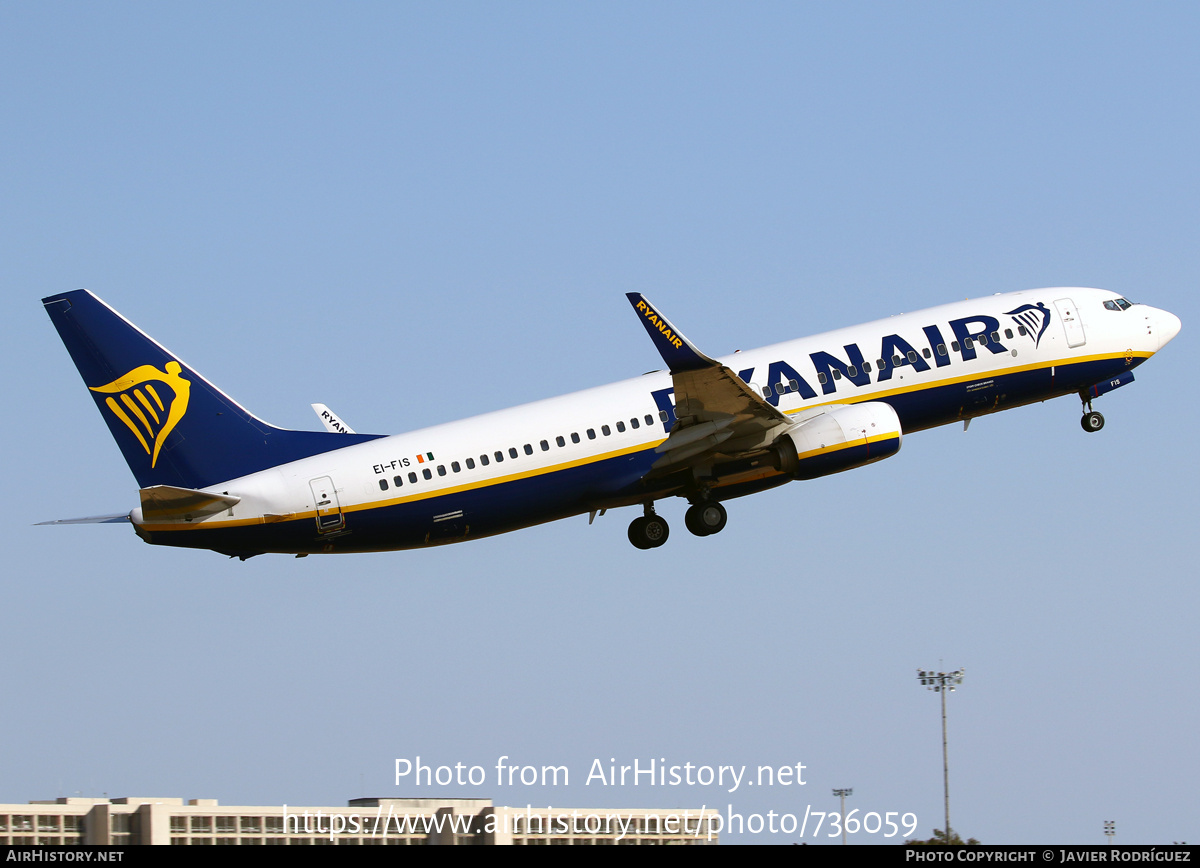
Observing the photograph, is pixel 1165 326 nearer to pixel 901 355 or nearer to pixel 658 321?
pixel 901 355

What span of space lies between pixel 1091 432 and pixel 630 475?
18.4 metres

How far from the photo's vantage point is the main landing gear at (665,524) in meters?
48.5

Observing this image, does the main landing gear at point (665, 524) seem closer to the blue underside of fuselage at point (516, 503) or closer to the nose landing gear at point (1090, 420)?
the blue underside of fuselage at point (516, 503)

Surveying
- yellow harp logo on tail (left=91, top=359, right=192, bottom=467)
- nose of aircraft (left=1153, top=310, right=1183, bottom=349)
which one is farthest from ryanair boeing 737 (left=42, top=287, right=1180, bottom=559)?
nose of aircraft (left=1153, top=310, right=1183, bottom=349)

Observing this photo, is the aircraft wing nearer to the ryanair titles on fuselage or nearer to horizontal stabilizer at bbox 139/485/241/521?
the ryanair titles on fuselage

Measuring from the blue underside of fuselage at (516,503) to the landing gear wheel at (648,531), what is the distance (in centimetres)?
144

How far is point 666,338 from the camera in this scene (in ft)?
141

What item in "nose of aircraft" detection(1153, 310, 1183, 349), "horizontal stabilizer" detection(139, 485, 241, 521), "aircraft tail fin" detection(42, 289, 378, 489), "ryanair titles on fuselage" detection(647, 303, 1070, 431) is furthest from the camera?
"nose of aircraft" detection(1153, 310, 1183, 349)

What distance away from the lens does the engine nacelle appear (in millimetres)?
46781

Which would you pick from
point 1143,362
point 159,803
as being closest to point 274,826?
point 159,803

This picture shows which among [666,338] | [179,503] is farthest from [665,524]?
[179,503]

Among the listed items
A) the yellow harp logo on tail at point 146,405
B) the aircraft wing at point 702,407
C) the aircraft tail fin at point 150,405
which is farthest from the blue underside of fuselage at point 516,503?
the yellow harp logo on tail at point 146,405

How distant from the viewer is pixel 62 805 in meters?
79.6
